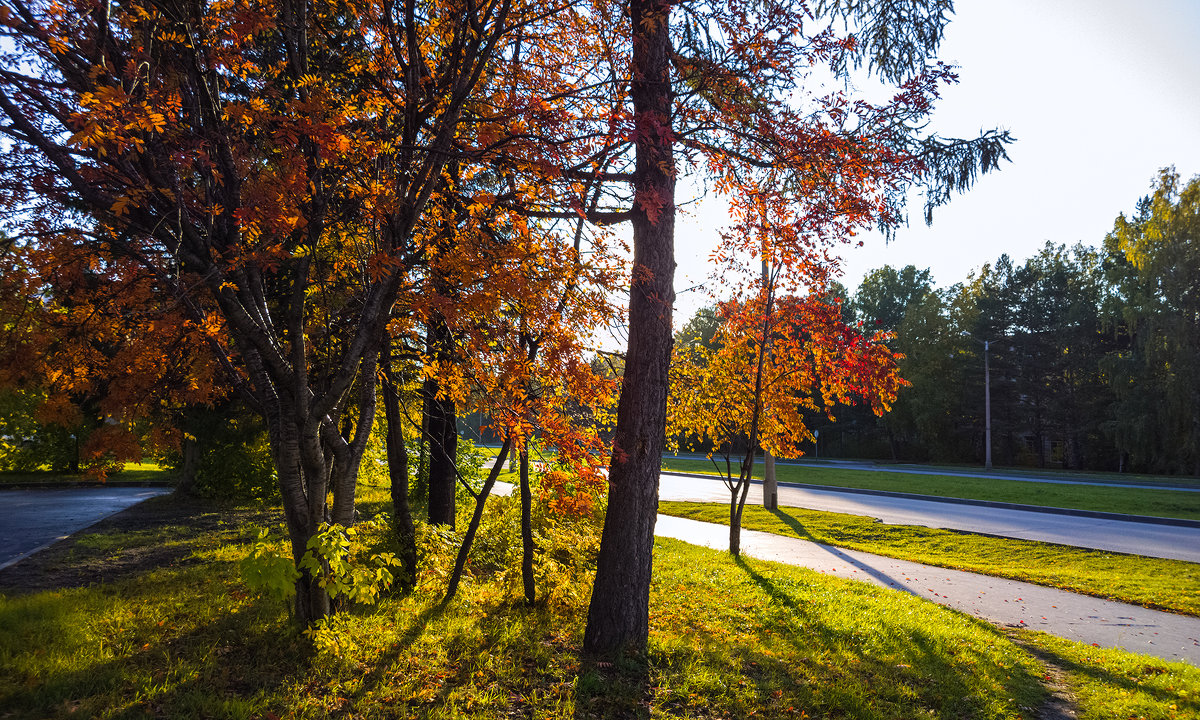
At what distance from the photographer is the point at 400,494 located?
7.33 m

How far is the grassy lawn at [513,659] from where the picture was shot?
13.6 ft

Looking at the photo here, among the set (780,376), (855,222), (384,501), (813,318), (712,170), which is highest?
(712,170)

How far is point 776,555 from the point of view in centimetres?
1077

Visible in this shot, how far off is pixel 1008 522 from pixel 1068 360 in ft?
113

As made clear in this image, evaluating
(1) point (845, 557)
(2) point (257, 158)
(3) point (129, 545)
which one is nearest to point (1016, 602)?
(1) point (845, 557)

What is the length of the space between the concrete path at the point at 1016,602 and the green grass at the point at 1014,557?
48 centimetres

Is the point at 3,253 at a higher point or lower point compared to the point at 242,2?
lower

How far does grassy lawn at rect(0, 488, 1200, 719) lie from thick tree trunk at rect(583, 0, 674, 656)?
0.41 metres

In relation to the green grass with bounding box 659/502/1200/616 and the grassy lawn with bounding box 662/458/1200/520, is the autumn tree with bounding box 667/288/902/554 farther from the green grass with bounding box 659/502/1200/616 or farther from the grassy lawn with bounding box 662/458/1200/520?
the grassy lawn with bounding box 662/458/1200/520

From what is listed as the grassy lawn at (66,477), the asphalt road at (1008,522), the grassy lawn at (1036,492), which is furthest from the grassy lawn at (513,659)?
the grassy lawn at (66,477)

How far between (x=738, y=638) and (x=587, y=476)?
7.42ft

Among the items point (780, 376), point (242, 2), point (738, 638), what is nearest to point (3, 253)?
point (242, 2)

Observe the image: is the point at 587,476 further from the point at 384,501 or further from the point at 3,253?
the point at 384,501

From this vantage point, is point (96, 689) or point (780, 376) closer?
point (96, 689)
